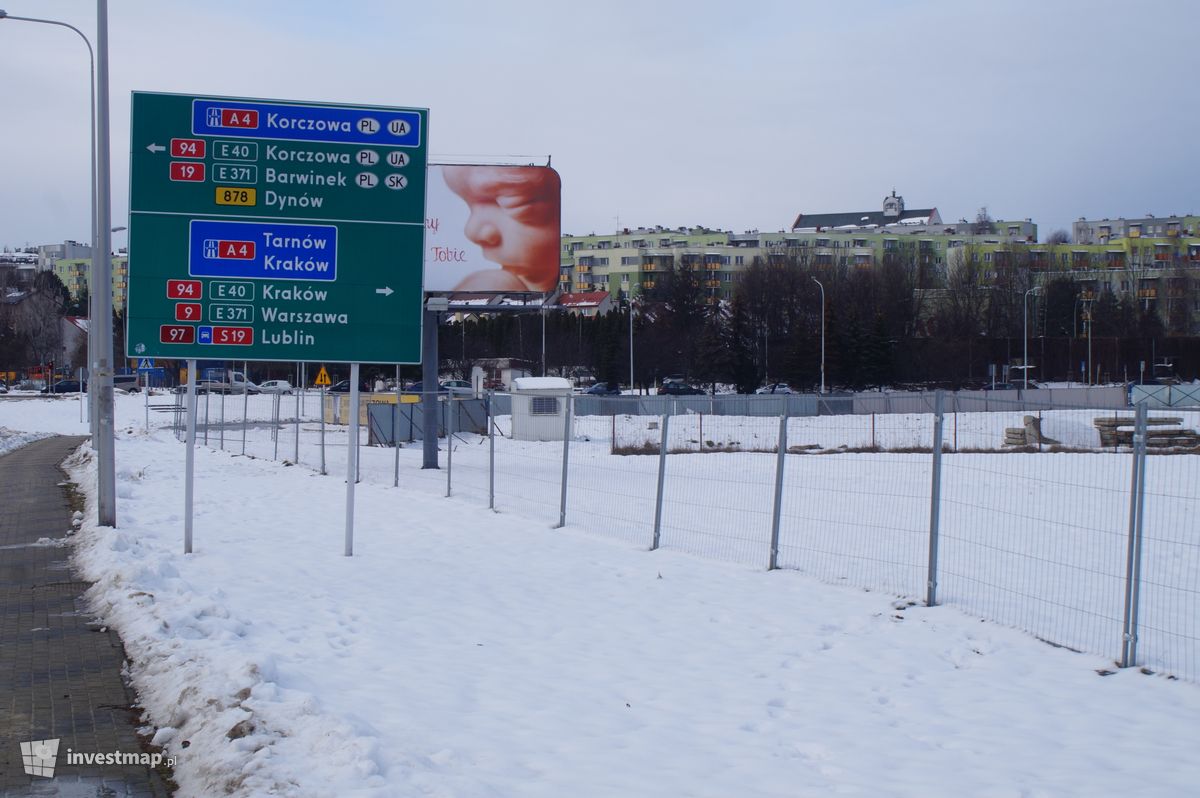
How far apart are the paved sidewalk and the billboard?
16.3m

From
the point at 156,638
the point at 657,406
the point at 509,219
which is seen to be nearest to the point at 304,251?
the point at 156,638

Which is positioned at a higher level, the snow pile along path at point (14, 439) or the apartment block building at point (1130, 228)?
the apartment block building at point (1130, 228)

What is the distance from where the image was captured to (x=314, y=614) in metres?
8.94

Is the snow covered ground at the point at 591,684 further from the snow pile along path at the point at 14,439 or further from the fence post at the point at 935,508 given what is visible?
the snow pile along path at the point at 14,439

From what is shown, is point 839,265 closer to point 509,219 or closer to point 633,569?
point 509,219

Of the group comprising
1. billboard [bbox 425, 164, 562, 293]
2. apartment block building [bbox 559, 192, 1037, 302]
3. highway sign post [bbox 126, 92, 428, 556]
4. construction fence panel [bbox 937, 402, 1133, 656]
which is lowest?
construction fence panel [bbox 937, 402, 1133, 656]

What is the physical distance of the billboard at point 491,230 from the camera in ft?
93.1

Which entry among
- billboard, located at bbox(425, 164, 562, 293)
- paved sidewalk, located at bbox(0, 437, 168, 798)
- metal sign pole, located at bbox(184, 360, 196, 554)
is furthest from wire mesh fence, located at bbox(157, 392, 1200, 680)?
paved sidewalk, located at bbox(0, 437, 168, 798)

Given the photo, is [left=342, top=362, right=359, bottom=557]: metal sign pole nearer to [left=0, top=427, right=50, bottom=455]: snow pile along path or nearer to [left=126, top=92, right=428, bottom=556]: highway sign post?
[left=126, top=92, right=428, bottom=556]: highway sign post

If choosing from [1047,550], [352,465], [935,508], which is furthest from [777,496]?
[352,465]

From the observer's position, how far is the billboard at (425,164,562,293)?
2838 cm

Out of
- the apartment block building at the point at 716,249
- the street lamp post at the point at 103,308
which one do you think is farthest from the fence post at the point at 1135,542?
the apartment block building at the point at 716,249

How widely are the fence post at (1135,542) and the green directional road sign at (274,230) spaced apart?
7233mm

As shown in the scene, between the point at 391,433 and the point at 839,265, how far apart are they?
80429mm
